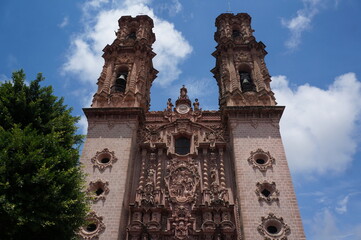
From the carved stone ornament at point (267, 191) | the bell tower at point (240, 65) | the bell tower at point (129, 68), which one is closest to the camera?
the carved stone ornament at point (267, 191)

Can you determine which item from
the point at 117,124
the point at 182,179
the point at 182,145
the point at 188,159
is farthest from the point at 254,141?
the point at 117,124

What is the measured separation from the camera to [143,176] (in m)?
18.2

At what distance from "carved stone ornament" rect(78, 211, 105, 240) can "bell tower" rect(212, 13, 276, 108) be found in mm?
10426

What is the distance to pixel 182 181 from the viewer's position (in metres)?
17.7

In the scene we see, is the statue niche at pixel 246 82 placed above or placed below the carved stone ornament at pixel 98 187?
above

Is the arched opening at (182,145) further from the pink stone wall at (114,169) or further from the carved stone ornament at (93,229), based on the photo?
the carved stone ornament at (93,229)

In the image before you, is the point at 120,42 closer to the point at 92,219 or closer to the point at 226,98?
the point at 226,98

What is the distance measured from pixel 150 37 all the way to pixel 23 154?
1990 cm

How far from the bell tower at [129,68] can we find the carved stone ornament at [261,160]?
25.8 feet

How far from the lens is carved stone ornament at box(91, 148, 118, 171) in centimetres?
1792

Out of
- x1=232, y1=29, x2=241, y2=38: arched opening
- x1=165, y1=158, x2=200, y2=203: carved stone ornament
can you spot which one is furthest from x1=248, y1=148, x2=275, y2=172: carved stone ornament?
x1=232, y1=29, x2=241, y2=38: arched opening

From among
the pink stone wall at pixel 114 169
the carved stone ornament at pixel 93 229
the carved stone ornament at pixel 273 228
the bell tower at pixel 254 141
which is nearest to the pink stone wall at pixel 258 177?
the bell tower at pixel 254 141

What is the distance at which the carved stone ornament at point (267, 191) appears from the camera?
53.1 ft

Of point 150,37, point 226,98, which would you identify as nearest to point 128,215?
point 226,98
